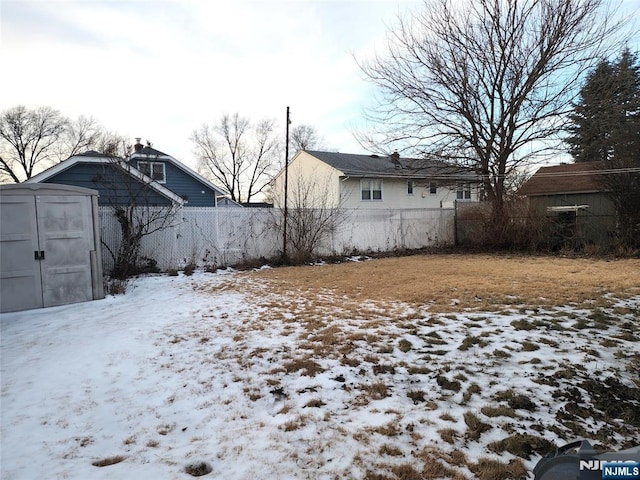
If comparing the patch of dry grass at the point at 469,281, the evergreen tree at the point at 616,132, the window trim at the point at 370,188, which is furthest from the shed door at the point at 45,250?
the window trim at the point at 370,188

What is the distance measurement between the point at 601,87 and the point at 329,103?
9904 mm

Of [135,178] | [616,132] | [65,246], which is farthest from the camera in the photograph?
[616,132]

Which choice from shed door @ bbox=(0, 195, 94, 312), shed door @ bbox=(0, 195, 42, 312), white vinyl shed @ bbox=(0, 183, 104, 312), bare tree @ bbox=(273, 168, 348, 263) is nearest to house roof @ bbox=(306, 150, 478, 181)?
bare tree @ bbox=(273, 168, 348, 263)

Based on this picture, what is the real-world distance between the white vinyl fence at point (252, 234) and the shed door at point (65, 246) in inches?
117

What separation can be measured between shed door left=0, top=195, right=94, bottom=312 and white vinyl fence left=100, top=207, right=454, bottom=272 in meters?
3.03

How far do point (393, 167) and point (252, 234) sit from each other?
36.3ft

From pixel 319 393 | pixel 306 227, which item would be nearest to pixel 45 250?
pixel 319 393

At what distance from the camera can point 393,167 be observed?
65.8ft

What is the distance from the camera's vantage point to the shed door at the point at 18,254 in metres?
5.76

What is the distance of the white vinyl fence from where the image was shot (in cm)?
1034

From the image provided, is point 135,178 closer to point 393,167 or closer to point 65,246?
point 65,246

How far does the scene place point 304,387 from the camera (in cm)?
316

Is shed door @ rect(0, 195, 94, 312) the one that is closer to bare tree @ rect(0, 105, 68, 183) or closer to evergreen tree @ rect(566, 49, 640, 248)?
evergreen tree @ rect(566, 49, 640, 248)

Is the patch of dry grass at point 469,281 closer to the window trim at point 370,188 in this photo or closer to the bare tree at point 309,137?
the window trim at point 370,188
